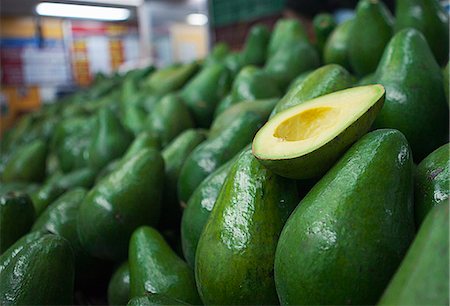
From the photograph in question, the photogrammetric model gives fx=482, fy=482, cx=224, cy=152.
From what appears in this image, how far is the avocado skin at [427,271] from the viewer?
0.94ft

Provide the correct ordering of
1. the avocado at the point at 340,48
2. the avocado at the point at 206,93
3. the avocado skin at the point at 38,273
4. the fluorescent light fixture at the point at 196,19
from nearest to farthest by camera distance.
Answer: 1. the avocado skin at the point at 38,273
2. the avocado at the point at 340,48
3. the avocado at the point at 206,93
4. the fluorescent light fixture at the point at 196,19

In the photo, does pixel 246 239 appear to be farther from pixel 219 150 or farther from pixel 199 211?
pixel 219 150

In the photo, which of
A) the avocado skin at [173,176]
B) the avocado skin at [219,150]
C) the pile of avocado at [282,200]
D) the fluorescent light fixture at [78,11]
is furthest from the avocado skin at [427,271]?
the fluorescent light fixture at [78,11]

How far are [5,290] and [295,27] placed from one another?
1.01 m

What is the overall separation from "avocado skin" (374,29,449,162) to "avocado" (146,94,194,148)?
1.61 ft

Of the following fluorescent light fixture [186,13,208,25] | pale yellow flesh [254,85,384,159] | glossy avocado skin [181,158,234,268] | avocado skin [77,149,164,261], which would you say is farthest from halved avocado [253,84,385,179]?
fluorescent light fixture [186,13,208,25]

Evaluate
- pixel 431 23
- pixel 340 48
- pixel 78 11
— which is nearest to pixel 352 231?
pixel 431 23

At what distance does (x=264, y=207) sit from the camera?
47 cm

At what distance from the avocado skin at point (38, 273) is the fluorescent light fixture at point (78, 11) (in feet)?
10.6

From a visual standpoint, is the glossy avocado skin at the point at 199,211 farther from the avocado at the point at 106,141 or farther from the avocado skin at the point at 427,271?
the avocado at the point at 106,141

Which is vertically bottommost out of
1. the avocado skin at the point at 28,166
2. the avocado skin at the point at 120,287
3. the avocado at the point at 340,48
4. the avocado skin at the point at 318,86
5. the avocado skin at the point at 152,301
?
the avocado skin at the point at 120,287

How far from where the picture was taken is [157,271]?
57 cm

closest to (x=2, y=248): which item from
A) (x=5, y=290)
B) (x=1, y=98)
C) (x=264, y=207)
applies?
(x=5, y=290)

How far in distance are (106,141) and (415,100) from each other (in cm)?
68
